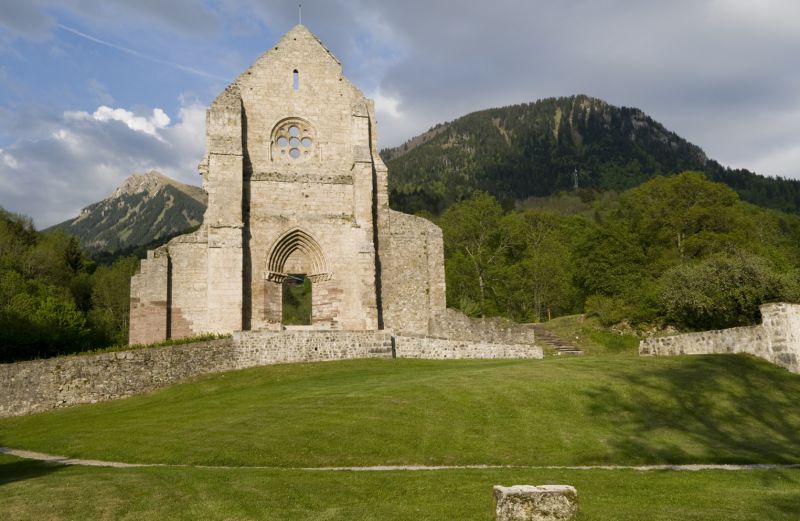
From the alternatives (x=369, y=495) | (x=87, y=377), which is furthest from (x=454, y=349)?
(x=369, y=495)

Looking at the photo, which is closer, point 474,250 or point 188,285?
point 188,285

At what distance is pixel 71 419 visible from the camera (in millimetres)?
19906

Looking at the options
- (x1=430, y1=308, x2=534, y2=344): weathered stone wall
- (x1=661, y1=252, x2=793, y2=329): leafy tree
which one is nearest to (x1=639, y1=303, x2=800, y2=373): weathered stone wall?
(x1=661, y1=252, x2=793, y2=329): leafy tree

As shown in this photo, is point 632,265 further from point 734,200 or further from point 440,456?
point 440,456

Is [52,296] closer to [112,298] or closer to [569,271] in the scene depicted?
[112,298]

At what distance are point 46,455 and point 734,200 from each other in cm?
3786

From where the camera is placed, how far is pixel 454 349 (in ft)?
87.5

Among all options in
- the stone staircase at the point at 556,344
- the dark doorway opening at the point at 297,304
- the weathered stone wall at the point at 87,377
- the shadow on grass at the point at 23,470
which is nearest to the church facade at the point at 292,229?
the weathered stone wall at the point at 87,377

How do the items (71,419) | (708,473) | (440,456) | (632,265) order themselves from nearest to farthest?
1. (708,473)
2. (440,456)
3. (71,419)
4. (632,265)

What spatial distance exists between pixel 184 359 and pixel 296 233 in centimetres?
807

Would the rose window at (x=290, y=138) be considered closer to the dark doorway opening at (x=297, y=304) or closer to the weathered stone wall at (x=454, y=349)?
the weathered stone wall at (x=454, y=349)

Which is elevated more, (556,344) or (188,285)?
(188,285)

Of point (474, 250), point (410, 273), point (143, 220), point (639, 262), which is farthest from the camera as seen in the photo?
point (143, 220)

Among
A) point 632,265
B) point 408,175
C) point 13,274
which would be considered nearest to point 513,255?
point 632,265
